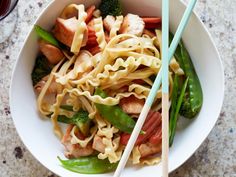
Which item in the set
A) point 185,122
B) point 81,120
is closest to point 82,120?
point 81,120

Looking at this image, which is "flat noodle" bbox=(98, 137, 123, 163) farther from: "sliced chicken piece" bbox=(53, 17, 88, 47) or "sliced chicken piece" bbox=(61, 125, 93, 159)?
"sliced chicken piece" bbox=(53, 17, 88, 47)

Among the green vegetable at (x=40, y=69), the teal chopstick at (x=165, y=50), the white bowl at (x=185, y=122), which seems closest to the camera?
the teal chopstick at (x=165, y=50)

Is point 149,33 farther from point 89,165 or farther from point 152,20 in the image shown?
point 89,165

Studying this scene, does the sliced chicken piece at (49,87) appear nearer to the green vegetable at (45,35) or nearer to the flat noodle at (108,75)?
the flat noodle at (108,75)

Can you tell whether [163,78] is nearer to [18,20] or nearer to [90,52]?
[90,52]

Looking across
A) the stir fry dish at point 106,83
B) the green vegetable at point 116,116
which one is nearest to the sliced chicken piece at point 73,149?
the stir fry dish at point 106,83

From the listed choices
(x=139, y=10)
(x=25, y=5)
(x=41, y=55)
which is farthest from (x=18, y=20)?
(x=139, y=10)

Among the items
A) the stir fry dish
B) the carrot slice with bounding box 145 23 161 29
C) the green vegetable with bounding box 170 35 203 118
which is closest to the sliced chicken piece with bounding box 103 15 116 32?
the stir fry dish
